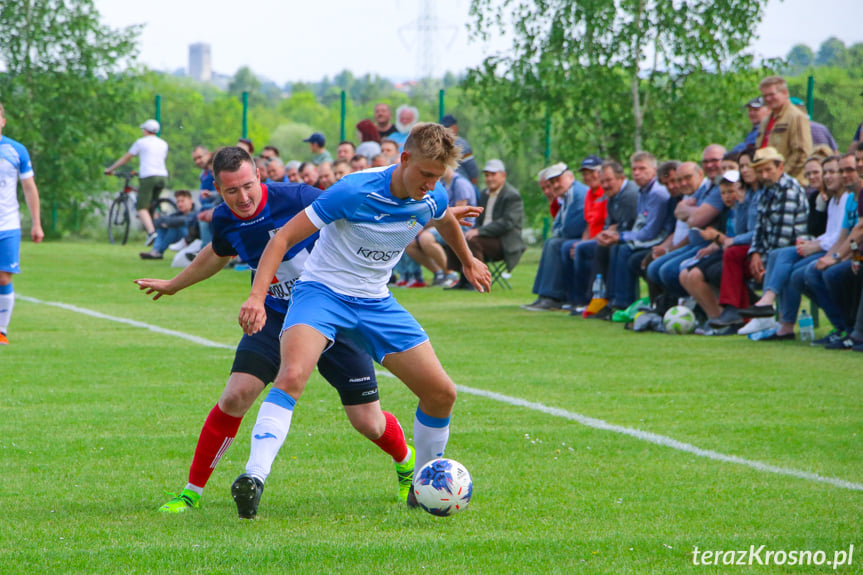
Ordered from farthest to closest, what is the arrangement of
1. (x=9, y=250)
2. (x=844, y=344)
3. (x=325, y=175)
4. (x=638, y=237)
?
(x=325, y=175)
(x=638, y=237)
(x=9, y=250)
(x=844, y=344)

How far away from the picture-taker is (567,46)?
20.0 meters

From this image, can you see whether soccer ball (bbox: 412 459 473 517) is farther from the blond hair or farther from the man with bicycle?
the man with bicycle

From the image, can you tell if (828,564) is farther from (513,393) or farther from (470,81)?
(470,81)

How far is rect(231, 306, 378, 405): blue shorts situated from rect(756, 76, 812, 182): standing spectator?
8462 millimetres

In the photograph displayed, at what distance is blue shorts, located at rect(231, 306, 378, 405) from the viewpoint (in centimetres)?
509

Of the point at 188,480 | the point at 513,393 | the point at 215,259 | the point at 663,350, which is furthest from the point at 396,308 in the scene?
the point at 663,350

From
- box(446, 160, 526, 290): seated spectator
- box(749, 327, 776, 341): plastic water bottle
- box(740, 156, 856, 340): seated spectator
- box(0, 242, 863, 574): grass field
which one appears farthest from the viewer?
box(446, 160, 526, 290): seated spectator

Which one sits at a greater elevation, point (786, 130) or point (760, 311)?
point (786, 130)

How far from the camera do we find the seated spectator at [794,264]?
34.9 feet

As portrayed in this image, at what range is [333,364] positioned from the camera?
5125 millimetres

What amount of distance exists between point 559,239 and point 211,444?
9.66m

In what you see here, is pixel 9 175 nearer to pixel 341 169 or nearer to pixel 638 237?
pixel 638 237

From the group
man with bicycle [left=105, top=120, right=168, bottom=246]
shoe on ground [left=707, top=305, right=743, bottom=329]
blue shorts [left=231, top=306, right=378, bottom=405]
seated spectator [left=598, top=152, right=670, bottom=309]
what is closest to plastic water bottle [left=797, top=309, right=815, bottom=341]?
shoe on ground [left=707, top=305, right=743, bottom=329]

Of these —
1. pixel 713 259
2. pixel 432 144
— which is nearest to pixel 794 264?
pixel 713 259
